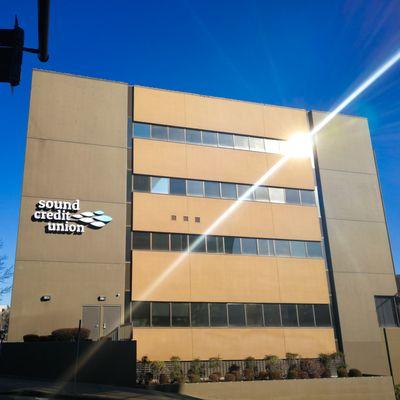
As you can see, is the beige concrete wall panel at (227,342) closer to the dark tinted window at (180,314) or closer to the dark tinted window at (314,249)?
the dark tinted window at (180,314)

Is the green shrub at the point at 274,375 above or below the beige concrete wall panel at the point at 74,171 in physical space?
below

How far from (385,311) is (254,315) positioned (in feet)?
34.1

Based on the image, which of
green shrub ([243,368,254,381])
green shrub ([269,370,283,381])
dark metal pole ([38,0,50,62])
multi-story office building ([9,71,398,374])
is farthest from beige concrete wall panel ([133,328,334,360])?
dark metal pole ([38,0,50,62])

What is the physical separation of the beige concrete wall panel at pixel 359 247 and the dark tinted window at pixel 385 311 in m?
2.04

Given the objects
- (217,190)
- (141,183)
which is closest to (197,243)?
(217,190)

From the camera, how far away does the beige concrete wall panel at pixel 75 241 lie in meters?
25.9

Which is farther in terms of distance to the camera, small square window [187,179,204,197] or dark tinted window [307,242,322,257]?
dark tinted window [307,242,322,257]

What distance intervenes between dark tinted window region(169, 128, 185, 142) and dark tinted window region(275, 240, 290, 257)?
997 centimetres

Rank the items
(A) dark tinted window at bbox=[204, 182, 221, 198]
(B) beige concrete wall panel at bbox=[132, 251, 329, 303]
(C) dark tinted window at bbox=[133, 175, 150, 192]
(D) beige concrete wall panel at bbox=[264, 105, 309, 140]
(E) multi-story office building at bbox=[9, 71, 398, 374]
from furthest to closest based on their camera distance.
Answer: (D) beige concrete wall panel at bbox=[264, 105, 309, 140] → (A) dark tinted window at bbox=[204, 182, 221, 198] → (C) dark tinted window at bbox=[133, 175, 150, 192] → (B) beige concrete wall panel at bbox=[132, 251, 329, 303] → (E) multi-story office building at bbox=[9, 71, 398, 374]

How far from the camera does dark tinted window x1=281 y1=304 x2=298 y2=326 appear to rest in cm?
3003

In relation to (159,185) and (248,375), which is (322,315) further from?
(159,185)

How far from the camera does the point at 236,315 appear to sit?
29016 mm

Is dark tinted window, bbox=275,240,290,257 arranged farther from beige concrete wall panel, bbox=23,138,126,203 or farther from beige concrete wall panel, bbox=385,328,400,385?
beige concrete wall panel, bbox=23,138,126,203

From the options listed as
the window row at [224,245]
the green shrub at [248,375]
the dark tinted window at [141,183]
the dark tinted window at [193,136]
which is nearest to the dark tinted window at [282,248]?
the window row at [224,245]
